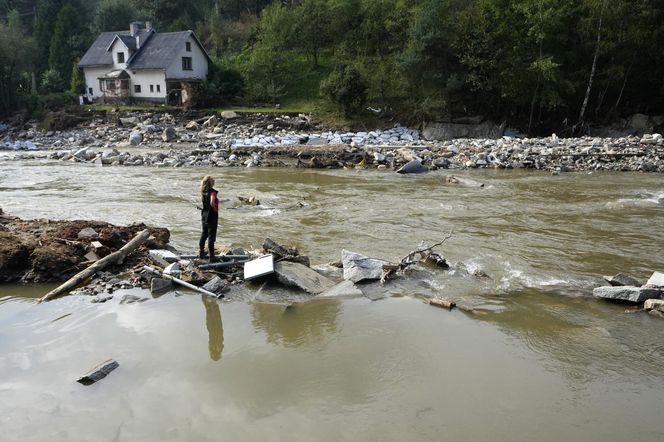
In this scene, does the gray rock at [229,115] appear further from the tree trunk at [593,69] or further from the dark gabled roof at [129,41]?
the tree trunk at [593,69]

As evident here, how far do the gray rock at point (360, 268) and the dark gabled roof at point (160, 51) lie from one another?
145ft

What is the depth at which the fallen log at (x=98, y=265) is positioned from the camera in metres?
8.51

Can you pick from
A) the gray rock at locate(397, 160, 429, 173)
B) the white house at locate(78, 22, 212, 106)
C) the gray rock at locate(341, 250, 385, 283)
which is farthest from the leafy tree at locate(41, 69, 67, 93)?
the gray rock at locate(341, 250, 385, 283)

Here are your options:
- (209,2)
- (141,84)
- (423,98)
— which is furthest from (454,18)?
(209,2)

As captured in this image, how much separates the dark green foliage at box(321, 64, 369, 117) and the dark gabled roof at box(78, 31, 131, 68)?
2629 centimetres

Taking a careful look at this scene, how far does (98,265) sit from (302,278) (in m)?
3.79

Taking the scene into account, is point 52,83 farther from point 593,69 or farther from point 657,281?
point 657,281

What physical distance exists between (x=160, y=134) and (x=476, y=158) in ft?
76.7

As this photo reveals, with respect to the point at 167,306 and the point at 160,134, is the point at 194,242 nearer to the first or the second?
the point at 167,306

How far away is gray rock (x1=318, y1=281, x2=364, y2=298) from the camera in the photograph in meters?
8.51

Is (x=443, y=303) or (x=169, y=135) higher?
(x=169, y=135)

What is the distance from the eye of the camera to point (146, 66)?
48812 mm

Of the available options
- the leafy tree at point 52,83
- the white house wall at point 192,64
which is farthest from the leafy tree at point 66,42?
the white house wall at point 192,64

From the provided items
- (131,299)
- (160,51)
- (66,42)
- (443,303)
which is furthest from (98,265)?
(66,42)
